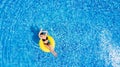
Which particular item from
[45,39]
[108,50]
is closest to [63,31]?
[45,39]

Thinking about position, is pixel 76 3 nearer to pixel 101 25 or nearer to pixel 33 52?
pixel 101 25

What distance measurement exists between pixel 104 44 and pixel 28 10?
2253 millimetres

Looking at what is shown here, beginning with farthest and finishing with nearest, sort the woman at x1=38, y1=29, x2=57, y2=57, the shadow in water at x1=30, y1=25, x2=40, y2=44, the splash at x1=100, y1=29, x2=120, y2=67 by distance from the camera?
the shadow in water at x1=30, y1=25, x2=40, y2=44 < the splash at x1=100, y1=29, x2=120, y2=67 < the woman at x1=38, y1=29, x2=57, y2=57

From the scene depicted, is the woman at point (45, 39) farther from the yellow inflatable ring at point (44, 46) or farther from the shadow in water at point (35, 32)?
the shadow in water at point (35, 32)

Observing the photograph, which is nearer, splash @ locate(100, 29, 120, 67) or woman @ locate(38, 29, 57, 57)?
woman @ locate(38, 29, 57, 57)

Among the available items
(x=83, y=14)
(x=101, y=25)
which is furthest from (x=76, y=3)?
(x=101, y=25)

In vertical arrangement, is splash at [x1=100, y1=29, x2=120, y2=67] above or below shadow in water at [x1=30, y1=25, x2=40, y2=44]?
below

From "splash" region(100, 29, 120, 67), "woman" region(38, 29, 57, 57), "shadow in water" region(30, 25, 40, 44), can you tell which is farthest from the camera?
"shadow in water" region(30, 25, 40, 44)

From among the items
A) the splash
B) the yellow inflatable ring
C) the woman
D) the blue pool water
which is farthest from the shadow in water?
the splash

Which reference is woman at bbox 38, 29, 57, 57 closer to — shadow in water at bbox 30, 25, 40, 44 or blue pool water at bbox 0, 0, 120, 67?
blue pool water at bbox 0, 0, 120, 67

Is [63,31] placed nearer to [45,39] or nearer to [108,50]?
[45,39]

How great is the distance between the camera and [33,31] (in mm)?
7129

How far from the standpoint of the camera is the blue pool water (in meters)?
6.88

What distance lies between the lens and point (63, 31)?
7.14m
